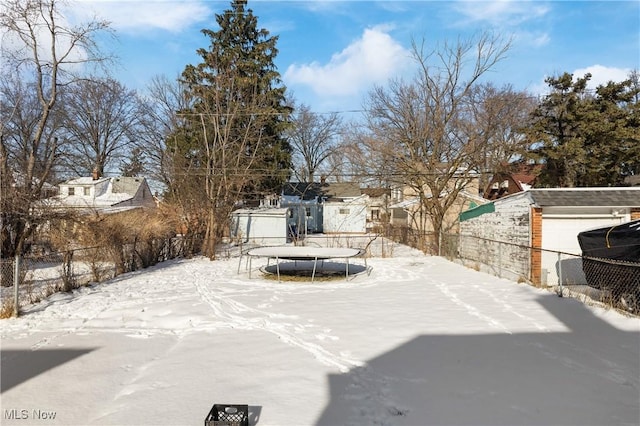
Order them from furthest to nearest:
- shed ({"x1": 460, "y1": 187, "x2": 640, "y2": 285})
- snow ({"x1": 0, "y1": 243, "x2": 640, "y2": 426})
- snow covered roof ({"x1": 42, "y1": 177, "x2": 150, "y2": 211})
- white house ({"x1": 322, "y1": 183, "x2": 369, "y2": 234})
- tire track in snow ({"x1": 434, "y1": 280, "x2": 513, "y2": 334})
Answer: white house ({"x1": 322, "y1": 183, "x2": 369, "y2": 234}) < snow covered roof ({"x1": 42, "y1": 177, "x2": 150, "y2": 211}) < shed ({"x1": 460, "y1": 187, "x2": 640, "y2": 285}) < tire track in snow ({"x1": 434, "y1": 280, "x2": 513, "y2": 334}) < snow ({"x1": 0, "y1": 243, "x2": 640, "y2": 426})

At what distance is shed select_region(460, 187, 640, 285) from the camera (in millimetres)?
12523

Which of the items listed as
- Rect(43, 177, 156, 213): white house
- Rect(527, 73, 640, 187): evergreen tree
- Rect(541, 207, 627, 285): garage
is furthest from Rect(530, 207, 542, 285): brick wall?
Rect(43, 177, 156, 213): white house

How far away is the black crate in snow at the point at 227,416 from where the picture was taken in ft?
9.52

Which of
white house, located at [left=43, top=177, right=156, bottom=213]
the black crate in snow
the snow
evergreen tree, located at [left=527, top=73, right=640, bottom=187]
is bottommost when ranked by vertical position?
the snow

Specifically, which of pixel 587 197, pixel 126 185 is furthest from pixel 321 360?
pixel 126 185

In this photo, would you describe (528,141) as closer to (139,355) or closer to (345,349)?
(345,349)

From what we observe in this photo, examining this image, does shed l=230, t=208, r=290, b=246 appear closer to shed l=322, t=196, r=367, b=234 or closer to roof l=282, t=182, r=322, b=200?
shed l=322, t=196, r=367, b=234

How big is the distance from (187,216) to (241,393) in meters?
16.1

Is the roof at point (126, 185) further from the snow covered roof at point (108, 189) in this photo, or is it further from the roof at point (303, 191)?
the roof at point (303, 191)

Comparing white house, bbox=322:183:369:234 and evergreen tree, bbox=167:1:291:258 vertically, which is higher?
evergreen tree, bbox=167:1:291:258

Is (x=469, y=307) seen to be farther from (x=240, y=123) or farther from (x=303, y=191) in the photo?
(x=303, y=191)

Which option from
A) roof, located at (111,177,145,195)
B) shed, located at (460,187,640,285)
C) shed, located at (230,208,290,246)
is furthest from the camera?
roof, located at (111,177,145,195)

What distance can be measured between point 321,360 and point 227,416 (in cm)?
169

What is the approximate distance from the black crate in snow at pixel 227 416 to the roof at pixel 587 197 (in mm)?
12273
